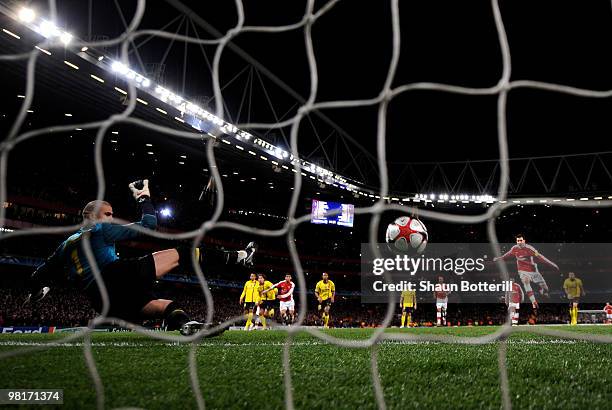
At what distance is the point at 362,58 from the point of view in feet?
42.5

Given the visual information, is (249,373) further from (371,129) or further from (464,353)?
(371,129)

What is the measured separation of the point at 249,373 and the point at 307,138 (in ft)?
59.0

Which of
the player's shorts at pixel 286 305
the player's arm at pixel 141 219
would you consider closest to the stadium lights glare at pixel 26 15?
the player's arm at pixel 141 219

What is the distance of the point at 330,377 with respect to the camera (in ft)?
10.7

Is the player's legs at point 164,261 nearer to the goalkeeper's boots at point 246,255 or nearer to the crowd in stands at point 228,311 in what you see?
the goalkeeper's boots at point 246,255

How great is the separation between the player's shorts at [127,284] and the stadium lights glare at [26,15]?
673cm

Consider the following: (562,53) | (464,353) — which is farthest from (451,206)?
(464,353)

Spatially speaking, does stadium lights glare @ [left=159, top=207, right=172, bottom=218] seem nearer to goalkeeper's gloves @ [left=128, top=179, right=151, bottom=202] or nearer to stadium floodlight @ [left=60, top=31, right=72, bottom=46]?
stadium floodlight @ [left=60, top=31, right=72, bottom=46]

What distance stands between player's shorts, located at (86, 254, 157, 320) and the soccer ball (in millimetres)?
6947

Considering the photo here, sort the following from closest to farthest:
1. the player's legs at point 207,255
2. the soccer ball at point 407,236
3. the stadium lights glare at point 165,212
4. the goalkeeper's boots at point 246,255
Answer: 1. the player's legs at point 207,255
2. the goalkeeper's boots at point 246,255
3. the soccer ball at point 407,236
4. the stadium lights glare at point 165,212

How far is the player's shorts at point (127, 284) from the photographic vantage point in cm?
428

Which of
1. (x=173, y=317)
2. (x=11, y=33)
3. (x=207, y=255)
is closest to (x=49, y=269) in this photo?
(x=173, y=317)

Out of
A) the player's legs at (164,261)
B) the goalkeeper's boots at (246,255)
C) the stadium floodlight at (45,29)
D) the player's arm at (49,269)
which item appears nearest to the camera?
the player's arm at (49,269)

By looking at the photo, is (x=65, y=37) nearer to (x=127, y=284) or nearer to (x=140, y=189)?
(x=140, y=189)
